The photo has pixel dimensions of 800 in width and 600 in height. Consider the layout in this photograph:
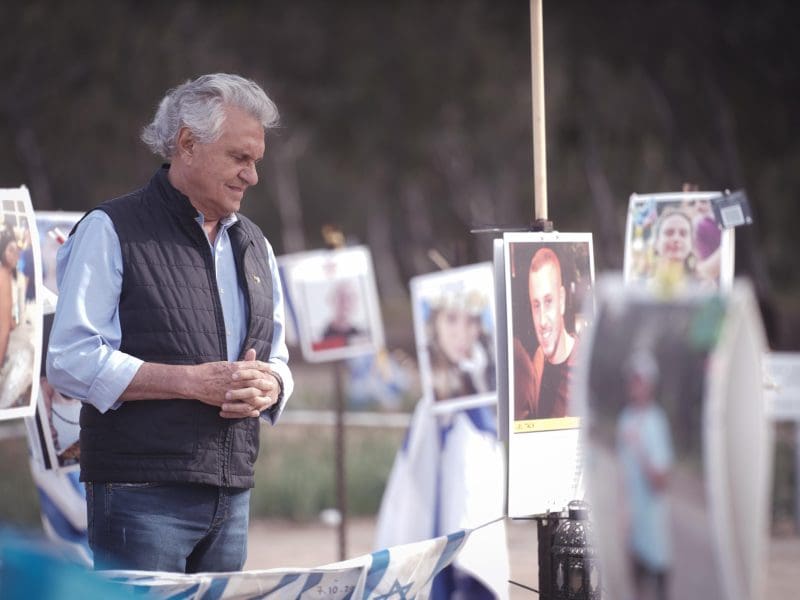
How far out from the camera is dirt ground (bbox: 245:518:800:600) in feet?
19.9

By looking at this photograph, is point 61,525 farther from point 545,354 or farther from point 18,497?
point 18,497

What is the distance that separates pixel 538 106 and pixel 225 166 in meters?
0.75

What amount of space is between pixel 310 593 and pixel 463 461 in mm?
2104

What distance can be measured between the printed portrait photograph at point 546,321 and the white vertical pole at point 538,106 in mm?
103

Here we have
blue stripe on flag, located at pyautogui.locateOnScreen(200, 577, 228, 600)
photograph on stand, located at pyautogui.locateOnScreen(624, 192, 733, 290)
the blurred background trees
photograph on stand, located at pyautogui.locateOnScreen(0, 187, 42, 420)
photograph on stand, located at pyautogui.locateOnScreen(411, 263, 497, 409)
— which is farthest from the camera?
the blurred background trees

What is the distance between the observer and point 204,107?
2672mm

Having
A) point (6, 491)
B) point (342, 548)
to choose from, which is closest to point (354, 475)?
point (6, 491)

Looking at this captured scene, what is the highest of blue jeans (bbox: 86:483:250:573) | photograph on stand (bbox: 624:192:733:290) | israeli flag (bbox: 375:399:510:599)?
photograph on stand (bbox: 624:192:733:290)

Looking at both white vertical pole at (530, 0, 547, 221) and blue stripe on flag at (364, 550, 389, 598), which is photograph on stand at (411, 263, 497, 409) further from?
blue stripe on flag at (364, 550, 389, 598)

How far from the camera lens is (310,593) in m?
2.45

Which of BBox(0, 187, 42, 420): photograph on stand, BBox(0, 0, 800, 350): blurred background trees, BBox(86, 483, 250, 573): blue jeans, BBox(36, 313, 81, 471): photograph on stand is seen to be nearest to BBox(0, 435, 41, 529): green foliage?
BBox(0, 0, 800, 350): blurred background trees

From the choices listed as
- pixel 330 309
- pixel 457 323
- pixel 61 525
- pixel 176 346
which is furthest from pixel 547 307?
pixel 330 309

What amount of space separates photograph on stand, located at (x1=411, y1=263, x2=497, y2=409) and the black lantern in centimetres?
213

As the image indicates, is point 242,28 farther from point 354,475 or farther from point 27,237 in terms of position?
point 27,237
